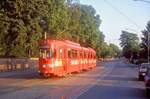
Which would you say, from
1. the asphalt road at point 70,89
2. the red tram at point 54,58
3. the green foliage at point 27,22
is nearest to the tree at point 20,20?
the green foliage at point 27,22

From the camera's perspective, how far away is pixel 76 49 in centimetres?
4897

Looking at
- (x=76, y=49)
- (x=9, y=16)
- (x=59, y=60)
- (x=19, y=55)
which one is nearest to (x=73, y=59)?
(x=76, y=49)

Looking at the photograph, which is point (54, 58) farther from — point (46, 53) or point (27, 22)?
point (27, 22)

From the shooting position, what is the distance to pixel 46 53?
39.5 metres

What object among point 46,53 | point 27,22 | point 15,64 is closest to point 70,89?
point 46,53

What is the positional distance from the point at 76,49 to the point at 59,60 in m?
8.71

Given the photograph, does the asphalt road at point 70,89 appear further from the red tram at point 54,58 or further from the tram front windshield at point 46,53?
the tram front windshield at point 46,53

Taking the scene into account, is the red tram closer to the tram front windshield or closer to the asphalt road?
the tram front windshield

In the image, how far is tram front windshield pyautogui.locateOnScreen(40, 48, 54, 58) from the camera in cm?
3928

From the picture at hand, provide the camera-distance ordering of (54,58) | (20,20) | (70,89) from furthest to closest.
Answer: (20,20), (54,58), (70,89)

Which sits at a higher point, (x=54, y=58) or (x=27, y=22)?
(x=27, y=22)

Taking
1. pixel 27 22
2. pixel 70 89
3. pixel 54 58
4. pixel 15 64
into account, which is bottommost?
pixel 70 89

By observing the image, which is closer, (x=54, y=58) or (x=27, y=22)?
(x=54, y=58)

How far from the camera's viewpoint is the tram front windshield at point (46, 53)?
129 ft
